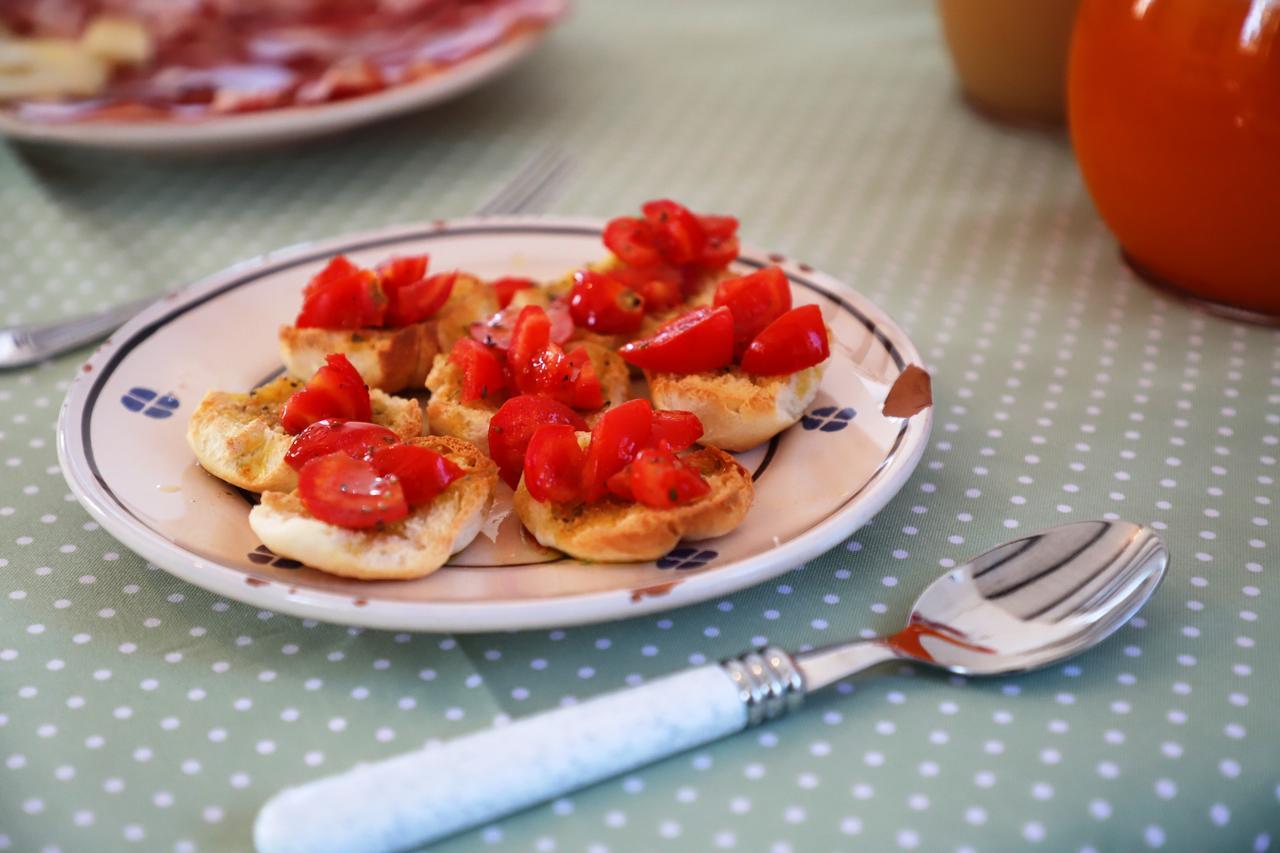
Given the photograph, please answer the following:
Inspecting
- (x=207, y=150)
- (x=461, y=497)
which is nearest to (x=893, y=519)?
(x=461, y=497)

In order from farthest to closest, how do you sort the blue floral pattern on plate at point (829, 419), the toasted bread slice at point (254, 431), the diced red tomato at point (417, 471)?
the blue floral pattern on plate at point (829, 419)
the toasted bread slice at point (254, 431)
the diced red tomato at point (417, 471)

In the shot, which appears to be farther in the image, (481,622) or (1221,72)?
(1221,72)

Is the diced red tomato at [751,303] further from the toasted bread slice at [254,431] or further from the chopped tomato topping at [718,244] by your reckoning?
the toasted bread slice at [254,431]

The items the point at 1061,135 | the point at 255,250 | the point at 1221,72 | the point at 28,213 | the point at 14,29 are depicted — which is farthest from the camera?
the point at 14,29

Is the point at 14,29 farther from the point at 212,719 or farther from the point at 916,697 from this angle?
the point at 916,697

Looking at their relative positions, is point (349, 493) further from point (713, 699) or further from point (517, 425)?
point (713, 699)

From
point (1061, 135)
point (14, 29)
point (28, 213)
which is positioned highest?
point (14, 29)

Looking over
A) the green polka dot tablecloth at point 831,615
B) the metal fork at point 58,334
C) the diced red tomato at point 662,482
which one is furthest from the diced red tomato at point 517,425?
the metal fork at point 58,334
